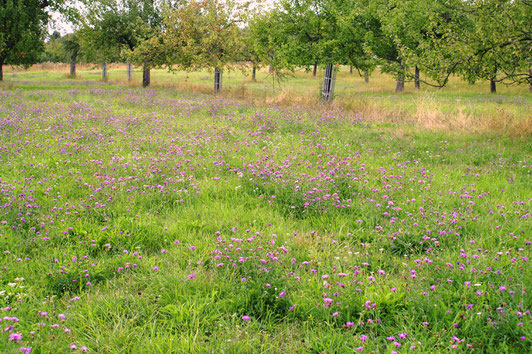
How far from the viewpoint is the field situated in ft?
9.77

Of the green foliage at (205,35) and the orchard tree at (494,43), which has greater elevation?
the green foliage at (205,35)

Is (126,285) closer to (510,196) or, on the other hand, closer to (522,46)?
(510,196)

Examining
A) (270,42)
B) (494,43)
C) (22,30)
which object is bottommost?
(494,43)

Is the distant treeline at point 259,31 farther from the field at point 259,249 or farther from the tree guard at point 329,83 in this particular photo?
the field at point 259,249

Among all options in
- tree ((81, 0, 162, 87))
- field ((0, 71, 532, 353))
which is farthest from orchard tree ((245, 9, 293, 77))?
field ((0, 71, 532, 353))

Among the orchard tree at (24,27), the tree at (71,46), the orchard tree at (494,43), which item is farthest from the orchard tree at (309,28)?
the tree at (71,46)

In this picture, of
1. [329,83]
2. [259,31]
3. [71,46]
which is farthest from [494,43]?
[71,46]

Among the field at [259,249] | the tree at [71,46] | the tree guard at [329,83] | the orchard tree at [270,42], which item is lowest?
the field at [259,249]

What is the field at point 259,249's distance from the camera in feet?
9.77

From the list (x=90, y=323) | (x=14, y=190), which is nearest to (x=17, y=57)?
(x=14, y=190)

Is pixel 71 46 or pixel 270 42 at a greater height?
pixel 71 46

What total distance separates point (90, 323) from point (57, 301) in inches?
20.7

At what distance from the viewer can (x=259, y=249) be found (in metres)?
3.82

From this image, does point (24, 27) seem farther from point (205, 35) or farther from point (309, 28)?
point (309, 28)
